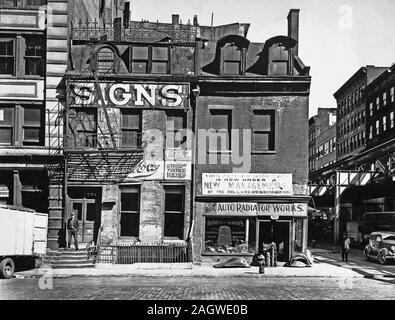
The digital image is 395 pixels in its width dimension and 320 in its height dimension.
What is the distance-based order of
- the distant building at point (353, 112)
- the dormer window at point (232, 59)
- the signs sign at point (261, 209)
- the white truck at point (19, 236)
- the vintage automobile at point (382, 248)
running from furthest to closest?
the distant building at point (353, 112) → the vintage automobile at point (382, 248) → the dormer window at point (232, 59) → the signs sign at point (261, 209) → the white truck at point (19, 236)

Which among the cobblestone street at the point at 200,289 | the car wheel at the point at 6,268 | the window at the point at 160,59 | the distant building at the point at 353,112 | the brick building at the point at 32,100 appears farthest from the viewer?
the distant building at the point at 353,112

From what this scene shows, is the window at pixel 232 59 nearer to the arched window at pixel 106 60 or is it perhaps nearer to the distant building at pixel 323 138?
the arched window at pixel 106 60

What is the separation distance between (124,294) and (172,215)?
10007 millimetres

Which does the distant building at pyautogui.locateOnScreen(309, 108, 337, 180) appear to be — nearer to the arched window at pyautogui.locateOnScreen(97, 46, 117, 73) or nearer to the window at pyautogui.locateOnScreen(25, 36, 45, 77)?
the arched window at pyautogui.locateOnScreen(97, 46, 117, 73)

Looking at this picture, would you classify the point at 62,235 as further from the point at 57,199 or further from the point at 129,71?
the point at 129,71

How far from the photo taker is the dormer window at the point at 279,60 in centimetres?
2464

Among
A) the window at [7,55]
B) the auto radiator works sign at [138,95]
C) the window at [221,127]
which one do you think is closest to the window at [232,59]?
the window at [221,127]

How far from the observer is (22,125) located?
78.0 ft

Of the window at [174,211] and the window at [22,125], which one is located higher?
the window at [22,125]

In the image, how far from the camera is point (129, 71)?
24406mm

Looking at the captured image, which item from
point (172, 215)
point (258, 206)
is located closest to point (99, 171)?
point (172, 215)

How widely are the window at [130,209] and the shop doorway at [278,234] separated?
6.14 meters

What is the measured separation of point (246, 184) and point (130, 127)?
642 cm

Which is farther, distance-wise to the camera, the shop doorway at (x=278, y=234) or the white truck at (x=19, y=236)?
the shop doorway at (x=278, y=234)
